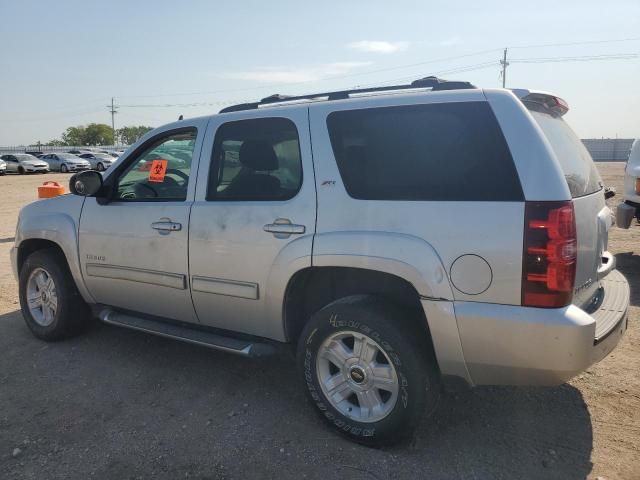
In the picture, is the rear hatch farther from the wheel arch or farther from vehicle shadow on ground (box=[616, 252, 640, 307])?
vehicle shadow on ground (box=[616, 252, 640, 307])

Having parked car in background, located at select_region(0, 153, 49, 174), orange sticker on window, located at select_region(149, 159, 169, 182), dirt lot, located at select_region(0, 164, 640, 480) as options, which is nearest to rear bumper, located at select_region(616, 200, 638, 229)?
dirt lot, located at select_region(0, 164, 640, 480)

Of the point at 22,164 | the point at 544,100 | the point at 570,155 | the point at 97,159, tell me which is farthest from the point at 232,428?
the point at 97,159

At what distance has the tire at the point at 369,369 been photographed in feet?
9.10

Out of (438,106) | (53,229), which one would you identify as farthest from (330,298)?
(53,229)

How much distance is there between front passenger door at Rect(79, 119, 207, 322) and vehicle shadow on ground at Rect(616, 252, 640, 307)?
4.45 m

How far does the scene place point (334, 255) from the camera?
9.59 ft

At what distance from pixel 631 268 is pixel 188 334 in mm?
5820

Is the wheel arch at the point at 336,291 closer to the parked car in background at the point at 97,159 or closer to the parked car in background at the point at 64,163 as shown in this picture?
the parked car in background at the point at 64,163

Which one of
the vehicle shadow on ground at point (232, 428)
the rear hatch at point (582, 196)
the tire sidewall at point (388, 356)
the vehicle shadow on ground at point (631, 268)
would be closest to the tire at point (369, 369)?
the tire sidewall at point (388, 356)

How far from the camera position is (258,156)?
3.45 m

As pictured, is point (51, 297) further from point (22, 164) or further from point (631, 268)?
point (22, 164)

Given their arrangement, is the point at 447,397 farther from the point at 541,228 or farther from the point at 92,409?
the point at 92,409

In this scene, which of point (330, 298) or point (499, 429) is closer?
point (499, 429)

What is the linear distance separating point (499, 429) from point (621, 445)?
64cm
